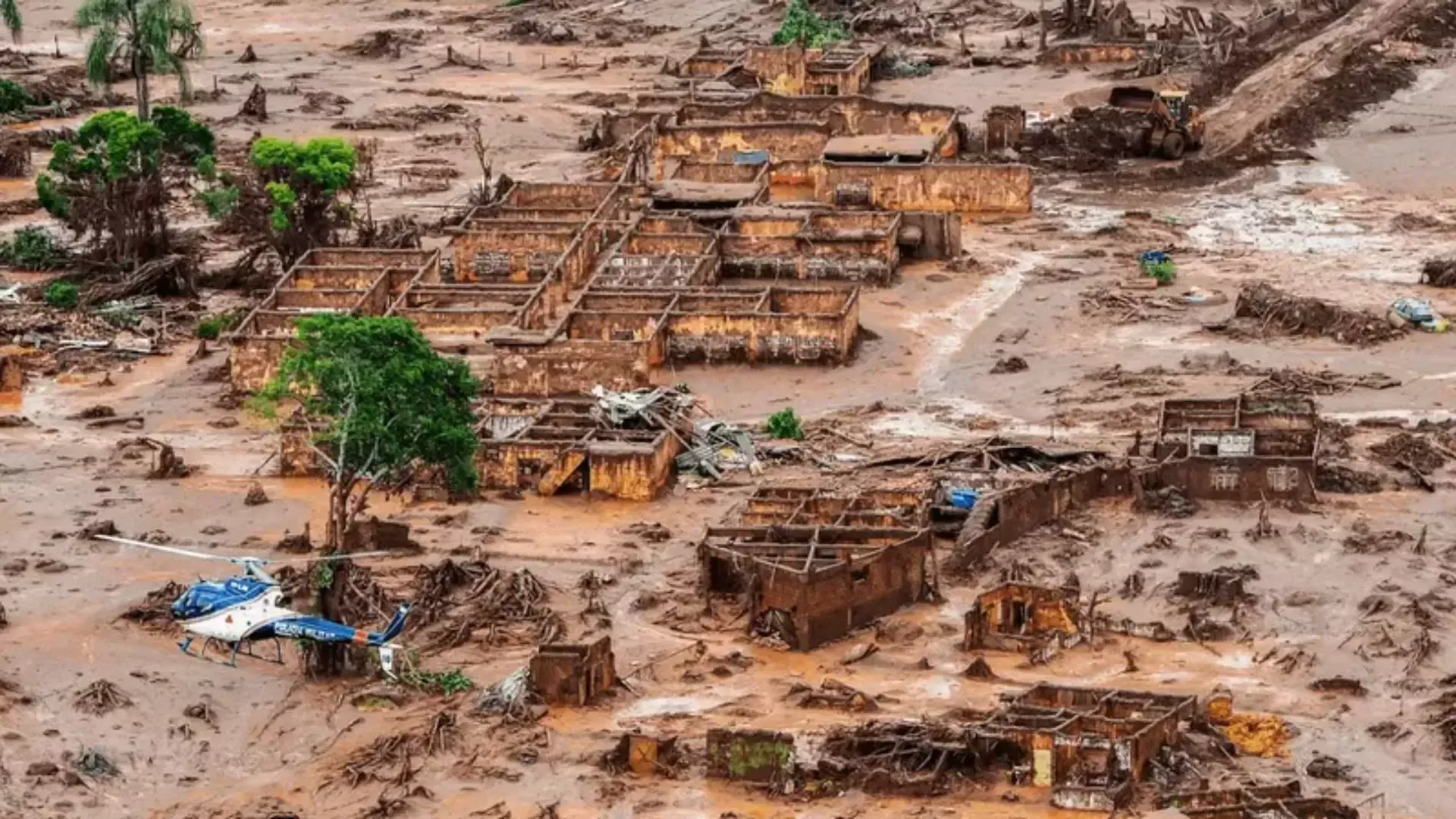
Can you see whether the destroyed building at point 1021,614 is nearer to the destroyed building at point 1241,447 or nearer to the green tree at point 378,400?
the destroyed building at point 1241,447

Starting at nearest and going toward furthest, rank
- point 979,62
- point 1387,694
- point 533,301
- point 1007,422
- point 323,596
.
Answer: point 1387,694
point 323,596
point 1007,422
point 533,301
point 979,62

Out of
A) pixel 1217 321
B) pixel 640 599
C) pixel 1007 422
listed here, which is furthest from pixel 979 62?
pixel 640 599

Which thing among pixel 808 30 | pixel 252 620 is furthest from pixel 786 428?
pixel 808 30

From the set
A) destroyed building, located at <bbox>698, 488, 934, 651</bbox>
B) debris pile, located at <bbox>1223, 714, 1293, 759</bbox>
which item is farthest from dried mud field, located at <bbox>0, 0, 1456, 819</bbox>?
destroyed building, located at <bbox>698, 488, 934, 651</bbox>

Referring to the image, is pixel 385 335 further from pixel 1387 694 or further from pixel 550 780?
pixel 1387 694

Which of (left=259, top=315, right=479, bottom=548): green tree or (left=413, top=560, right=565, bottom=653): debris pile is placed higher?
(left=259, top=315, right=479, bottom=548): green tree

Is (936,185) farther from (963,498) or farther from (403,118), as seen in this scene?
(963,498)

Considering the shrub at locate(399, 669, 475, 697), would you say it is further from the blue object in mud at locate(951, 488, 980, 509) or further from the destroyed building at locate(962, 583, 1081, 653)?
the blue object in mud at locate(951, 488, 980, 509)

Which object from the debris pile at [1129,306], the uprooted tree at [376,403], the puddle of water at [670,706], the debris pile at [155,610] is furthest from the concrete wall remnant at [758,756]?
the debris pile at [1129,306]
